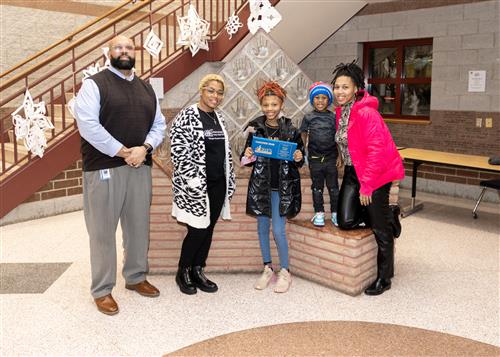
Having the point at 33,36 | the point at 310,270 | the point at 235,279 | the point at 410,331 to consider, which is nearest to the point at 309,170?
the point at 310,270

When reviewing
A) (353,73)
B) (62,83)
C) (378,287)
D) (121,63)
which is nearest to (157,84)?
(62,83)

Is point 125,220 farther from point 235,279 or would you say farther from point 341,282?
point 341,282

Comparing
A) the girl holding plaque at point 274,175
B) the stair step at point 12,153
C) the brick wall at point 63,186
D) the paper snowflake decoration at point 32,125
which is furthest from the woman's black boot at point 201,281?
the stair step at point 12,153

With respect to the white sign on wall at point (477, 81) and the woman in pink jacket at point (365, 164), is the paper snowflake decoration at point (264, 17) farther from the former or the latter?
the white sign on wall at point (477, 81)

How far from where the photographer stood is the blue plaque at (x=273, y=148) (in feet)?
9.57

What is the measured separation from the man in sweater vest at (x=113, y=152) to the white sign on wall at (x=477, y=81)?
4.59 metres

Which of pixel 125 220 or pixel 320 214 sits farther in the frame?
pixel 320 214

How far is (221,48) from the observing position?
233 inches

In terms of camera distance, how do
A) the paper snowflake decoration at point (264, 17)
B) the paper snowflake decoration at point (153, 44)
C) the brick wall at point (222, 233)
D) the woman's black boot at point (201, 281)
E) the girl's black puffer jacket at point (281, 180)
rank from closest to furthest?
the girl's black puffer jacket at point (281, 180) < the woman's black boot at point (201, 281) < the brick wall at point (222, 233) < the paper snowflake decoration at point (264, 17) < the paper snowflake decoration at point (153, 44)

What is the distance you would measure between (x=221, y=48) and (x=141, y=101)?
10.9 feet

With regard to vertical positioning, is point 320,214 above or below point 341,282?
above

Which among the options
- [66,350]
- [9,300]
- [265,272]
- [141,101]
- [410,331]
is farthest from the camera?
[265,272]

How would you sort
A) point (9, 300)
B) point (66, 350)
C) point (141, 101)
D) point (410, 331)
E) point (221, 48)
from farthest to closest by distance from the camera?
point (221, 48)
point (9, 300)
point (141, 101)
point (410, 331)
point (66, 350)

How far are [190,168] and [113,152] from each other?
46 cm
